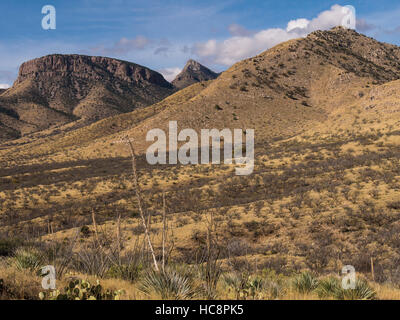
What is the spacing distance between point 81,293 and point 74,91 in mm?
155143

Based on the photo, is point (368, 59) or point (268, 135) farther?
point (368, 59)

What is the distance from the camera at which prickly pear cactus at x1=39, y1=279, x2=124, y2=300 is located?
14.5 feet

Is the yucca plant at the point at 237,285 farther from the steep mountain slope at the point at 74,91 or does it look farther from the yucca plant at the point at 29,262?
the steep mountain slope at the point at 74,91

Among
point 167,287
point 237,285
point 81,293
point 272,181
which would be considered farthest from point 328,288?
point 272,181

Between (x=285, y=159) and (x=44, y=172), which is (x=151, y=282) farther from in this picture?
(x=44, y=172)

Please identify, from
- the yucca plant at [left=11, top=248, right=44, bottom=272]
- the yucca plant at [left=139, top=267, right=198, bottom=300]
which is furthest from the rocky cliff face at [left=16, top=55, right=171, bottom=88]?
the yucca plant at [left=139, top=267, right=198, bottom=300]

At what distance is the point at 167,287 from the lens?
4.91 m

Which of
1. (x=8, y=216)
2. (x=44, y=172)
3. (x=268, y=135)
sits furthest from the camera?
(x=268, y=135)

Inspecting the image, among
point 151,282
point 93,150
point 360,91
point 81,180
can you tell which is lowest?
point 151,282

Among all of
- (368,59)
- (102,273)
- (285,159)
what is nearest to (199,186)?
(285,159)

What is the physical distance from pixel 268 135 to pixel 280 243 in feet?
137

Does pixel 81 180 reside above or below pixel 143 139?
below

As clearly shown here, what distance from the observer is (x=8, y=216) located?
69.3ft
